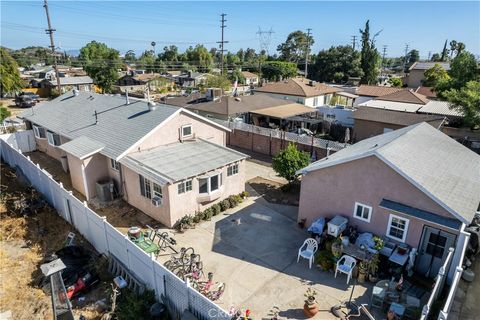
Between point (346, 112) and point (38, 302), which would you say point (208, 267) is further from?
point (346, 112)

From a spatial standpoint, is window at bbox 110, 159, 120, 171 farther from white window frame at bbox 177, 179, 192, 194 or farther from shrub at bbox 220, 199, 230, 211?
shrub at bbox 220, 199, 230, 211

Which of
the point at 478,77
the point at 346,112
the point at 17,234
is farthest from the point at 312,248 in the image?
the point at 478,77

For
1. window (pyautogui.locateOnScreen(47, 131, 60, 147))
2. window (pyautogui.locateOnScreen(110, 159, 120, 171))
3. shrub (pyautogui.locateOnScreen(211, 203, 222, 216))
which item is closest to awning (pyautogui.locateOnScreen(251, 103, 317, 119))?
shrub (pyautogui.locateOnScreen(211, 203, 222, 216))

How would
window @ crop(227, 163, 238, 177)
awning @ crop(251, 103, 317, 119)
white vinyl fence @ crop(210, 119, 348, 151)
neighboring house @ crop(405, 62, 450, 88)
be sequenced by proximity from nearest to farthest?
window @ crop(227, 163, 238, 177) < white vinyl fence @ crop(210, 119, 348, 151) < awning @ crop(251, 103, 317, 119) < neighboring house @ crop(405, 62, 450, 88)

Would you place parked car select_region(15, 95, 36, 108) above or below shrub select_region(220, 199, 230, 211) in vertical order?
above

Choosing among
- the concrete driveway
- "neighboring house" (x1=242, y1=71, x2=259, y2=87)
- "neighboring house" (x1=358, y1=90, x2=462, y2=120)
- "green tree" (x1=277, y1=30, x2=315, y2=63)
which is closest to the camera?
the concrete driveway

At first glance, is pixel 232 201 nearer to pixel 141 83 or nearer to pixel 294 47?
pixel 141 83
